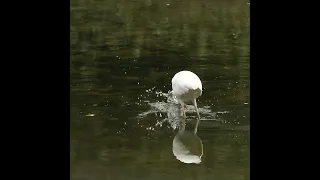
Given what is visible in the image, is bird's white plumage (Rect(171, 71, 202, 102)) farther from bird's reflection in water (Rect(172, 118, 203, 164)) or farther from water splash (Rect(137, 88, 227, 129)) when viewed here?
bird's reflection in water (Rect(172, 118, 203, 164))

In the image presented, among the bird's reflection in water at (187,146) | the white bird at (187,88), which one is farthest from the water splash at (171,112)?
the bird's reflection in water at (187,146)

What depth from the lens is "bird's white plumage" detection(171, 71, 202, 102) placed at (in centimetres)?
655

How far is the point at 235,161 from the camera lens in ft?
18.5

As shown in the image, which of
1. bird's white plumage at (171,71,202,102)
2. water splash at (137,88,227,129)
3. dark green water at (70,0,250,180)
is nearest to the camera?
dark green water at (70,0,250,180)

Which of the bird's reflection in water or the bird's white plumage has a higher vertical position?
the bird's white plumage

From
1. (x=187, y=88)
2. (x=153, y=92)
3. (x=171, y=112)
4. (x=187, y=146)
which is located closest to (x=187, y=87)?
(x=187, y=88)

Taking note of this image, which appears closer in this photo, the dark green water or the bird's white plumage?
the dark green water

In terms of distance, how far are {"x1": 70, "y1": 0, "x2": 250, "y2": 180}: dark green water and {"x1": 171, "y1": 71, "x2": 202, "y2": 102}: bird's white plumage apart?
28 centimetres

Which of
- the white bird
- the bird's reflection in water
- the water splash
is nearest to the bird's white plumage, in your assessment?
the white bird

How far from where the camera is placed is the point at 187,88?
258 inches

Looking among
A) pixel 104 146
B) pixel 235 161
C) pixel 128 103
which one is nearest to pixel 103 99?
pixel 128 103

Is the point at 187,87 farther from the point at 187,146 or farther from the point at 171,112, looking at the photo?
the point at 187,146

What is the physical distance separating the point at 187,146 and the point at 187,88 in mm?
848

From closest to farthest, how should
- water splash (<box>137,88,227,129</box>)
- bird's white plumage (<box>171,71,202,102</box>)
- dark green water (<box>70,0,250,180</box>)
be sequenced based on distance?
dark green water (<box>70,0,250,180</box>), bird's white plumage (<box>171,71,202,102</box>), water splash (<box>137,88,227,129</box>)
